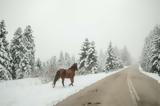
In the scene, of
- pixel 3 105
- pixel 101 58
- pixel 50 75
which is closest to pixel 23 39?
pixel 50 75

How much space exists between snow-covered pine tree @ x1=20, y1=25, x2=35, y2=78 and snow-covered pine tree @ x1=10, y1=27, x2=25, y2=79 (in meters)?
0.74

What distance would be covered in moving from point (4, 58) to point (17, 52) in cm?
688

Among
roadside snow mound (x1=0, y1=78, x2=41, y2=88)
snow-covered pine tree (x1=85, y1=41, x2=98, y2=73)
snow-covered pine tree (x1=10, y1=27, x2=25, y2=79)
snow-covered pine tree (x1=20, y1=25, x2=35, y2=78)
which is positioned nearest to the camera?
roadside snow mound (x1=0, y1=78, x2=41, y2=88)

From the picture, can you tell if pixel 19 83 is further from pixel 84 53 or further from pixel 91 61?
pixel 84 53

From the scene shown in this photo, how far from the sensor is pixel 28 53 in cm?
3403

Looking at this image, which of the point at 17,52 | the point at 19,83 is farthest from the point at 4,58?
the point at 19,83

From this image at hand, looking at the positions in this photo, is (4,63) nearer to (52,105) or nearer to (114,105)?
(52,105)

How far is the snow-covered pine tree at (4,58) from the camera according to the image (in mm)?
24284

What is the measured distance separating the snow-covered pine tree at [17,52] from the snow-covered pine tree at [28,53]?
735mm

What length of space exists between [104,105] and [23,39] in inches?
1209

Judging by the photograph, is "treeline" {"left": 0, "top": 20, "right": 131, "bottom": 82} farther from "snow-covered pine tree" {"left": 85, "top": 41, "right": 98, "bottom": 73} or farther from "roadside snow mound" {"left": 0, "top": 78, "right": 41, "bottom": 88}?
"roadside snow mound" {"left": 0, "top": 78, "right": 41, "bottom": 88}

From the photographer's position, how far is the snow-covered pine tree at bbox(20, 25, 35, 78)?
1288 inches

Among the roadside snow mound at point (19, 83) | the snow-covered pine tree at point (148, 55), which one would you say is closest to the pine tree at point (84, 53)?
the snow-covered pine tree at point (148, 55)

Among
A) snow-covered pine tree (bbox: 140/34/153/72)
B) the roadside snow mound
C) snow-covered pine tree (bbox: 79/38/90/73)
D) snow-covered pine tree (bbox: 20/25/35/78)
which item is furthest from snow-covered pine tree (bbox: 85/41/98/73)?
the roadside snow mound
